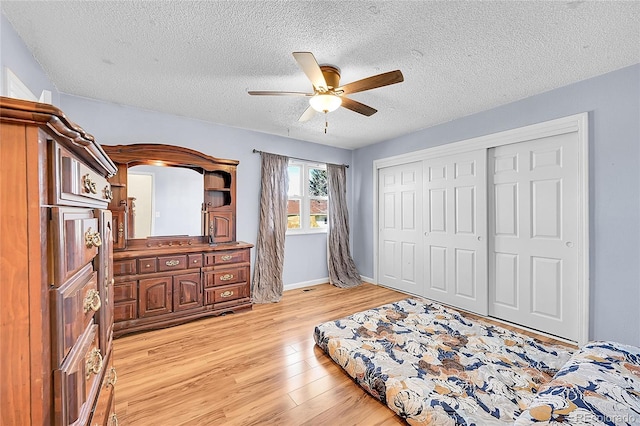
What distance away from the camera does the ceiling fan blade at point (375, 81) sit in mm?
1825

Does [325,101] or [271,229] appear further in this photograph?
[271,229]

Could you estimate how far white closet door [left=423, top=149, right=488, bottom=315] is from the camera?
324cm

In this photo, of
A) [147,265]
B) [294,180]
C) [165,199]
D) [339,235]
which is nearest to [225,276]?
[147,265]

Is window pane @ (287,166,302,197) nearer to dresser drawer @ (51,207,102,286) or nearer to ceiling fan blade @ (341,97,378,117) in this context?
ceiling fan blade @ (341,97,378,117)

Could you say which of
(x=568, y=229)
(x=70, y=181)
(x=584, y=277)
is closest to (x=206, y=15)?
(x=70, y=181)

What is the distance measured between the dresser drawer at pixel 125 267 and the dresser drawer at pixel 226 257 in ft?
2.30

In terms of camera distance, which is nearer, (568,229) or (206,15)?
(206,15)

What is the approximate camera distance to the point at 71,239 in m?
0.69

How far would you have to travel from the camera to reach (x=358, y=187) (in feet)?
16.4

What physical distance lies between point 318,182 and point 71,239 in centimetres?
416

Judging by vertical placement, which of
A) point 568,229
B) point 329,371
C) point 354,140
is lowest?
point 329,371

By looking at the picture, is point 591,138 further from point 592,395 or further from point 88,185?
point 88,185

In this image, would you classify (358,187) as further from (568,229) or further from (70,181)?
(70,181)

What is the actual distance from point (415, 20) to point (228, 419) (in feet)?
9.11
